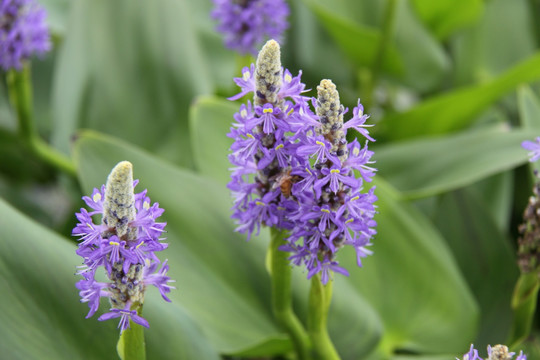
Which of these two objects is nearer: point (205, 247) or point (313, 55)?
point (205, 247)

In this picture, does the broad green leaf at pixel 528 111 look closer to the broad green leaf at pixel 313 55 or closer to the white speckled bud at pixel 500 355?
the broad green leaf at pixel 313 55

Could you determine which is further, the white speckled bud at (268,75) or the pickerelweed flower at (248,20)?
the pickerelweed flower at (248,20)

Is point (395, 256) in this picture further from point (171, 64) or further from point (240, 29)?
point (171, 64)

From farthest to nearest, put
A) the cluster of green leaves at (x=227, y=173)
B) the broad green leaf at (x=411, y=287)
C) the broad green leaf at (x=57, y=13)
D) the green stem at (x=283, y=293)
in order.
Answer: the broad green leaf at (x=57, y=13)
the broad green leaf at (x=411, y=287)
the cluster of green leaves at (x=227, y=173)
the green stem at (x=283, y=293)

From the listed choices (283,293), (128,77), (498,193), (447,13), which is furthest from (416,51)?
(283,293)

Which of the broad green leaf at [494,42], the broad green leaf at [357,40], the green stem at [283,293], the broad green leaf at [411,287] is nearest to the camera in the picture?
the green stem at [283,293]

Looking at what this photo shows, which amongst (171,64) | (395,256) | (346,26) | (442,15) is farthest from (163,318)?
(442,15)

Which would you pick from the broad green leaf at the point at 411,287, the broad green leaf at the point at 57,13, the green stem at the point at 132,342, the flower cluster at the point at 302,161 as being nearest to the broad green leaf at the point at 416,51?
the broad green leaf at the point at 411,287

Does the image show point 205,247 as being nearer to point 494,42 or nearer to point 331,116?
point 331,116
